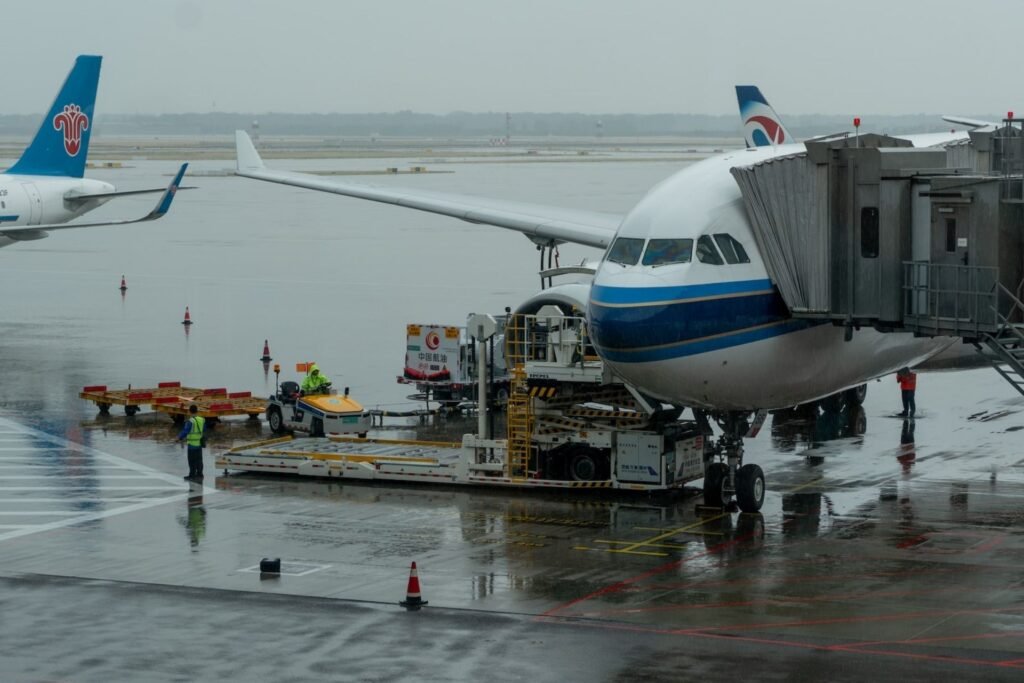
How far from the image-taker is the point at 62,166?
60312 millimetres

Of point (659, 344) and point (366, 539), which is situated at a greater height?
point (659, 344)

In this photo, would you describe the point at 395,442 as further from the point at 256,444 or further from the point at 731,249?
the point at 731,249

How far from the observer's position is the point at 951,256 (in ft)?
78.5

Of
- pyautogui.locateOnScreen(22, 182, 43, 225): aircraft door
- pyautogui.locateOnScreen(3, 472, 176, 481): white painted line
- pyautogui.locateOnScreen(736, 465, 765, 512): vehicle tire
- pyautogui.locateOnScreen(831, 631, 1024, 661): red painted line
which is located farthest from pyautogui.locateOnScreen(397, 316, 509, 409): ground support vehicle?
pyautogui.locateOnScreen(22, 182, 43, 225): aircraft door

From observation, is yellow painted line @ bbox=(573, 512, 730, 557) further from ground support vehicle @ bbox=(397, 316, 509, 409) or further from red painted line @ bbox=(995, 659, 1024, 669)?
ground support vehicle @ bbox=(397, 316, 509, 409)

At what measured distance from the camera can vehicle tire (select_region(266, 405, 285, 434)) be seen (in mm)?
34281

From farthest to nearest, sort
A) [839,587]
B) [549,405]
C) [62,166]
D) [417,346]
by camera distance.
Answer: [62,166] < [417,346] < [549,405] < [839,587]

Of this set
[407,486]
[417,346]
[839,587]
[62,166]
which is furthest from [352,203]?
[839,587]

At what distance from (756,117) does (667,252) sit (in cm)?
2570

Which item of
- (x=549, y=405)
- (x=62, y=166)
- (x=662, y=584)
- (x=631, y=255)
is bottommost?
(x=662, y=584)

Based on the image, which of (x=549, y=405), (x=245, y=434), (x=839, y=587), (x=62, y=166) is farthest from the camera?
(x=62, y=166)

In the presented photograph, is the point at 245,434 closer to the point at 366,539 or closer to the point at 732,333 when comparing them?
the point at 366,539

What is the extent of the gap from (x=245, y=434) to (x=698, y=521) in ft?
40.7

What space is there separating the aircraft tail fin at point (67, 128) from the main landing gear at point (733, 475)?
3925cm
